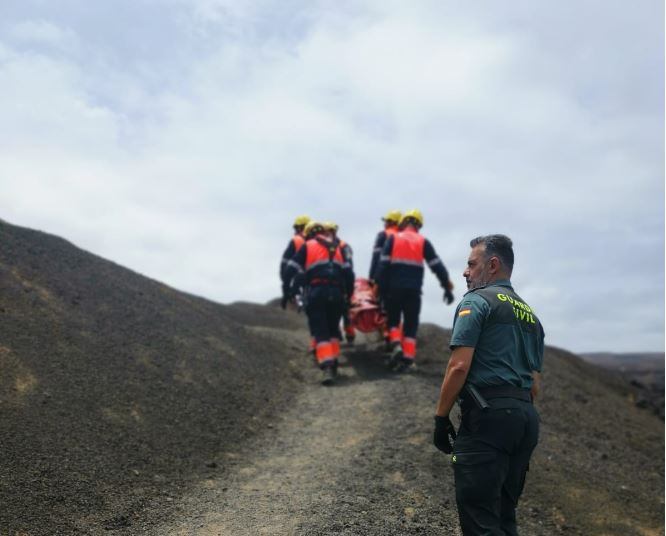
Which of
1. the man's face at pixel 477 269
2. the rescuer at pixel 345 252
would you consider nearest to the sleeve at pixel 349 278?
the rescuer at pixel 345 252

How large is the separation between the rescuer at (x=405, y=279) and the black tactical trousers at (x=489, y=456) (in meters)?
7.27

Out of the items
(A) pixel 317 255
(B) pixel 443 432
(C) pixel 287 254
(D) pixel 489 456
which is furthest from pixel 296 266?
(D) pixel 489 456

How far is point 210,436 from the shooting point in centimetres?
805

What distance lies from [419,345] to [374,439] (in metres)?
6.58

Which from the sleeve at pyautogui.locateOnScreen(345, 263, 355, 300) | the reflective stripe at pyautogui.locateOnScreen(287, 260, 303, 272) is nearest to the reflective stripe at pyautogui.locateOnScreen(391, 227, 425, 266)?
the sleeve at pyautogui.locateOnScreen(345, 263, 355, 300)

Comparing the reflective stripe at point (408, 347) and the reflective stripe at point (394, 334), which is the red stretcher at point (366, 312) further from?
the reflective stripe at point (408, 347)

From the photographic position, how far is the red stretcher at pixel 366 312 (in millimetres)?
12992

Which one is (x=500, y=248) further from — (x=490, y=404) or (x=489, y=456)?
(x=489, y=456)

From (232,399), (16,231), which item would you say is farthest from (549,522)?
(16,231)

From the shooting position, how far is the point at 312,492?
6.23 meters

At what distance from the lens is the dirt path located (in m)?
5.55

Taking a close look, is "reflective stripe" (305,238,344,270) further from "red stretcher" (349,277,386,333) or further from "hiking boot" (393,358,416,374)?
"hiking boot" (393,358,416,374)

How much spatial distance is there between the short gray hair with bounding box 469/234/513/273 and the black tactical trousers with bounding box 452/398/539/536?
95 cm

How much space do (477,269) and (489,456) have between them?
1.25 metres
